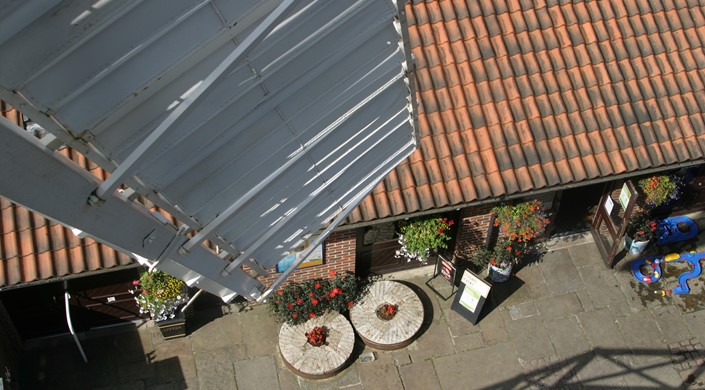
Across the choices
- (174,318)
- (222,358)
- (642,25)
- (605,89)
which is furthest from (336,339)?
(642,25)

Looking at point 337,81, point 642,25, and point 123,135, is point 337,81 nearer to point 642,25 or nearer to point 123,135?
point 123,135

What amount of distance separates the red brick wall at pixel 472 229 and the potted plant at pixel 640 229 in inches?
103

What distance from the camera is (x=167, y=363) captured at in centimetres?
1148

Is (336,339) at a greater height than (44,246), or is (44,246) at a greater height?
(44,246)

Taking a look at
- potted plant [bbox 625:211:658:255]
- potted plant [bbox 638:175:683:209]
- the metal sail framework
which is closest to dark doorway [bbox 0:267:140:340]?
the metal sail framework

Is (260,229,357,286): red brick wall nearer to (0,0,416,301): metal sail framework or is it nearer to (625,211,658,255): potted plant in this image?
(0,0,416,301): metal sail framework

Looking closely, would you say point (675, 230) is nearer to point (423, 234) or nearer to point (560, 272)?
point (560, 272)

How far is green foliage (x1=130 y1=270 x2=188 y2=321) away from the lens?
1064 centimetres

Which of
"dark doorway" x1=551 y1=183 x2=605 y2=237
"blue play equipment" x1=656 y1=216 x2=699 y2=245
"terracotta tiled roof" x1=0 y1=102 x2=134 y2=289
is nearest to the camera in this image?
"terracotta tiled roof" x1=0 y1=102 x2=134 y2=289

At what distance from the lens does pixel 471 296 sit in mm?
11484

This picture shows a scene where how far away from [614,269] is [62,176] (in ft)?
36.0

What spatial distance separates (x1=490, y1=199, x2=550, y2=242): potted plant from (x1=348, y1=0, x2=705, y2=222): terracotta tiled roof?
3.60 ft

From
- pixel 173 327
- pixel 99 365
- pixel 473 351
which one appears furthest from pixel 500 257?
pixel 99 365

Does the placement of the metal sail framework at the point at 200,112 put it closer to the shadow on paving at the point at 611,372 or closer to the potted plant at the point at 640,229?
the shadow on paving at the point at 611,372
